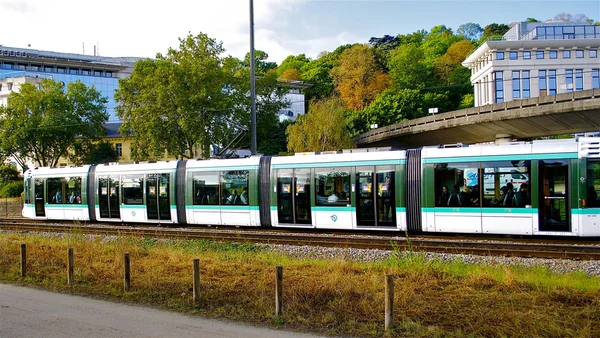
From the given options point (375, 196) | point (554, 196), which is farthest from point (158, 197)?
point (554, 196)

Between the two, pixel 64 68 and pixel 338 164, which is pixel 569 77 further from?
pixel 64 68

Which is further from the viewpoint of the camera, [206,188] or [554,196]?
[206,188]

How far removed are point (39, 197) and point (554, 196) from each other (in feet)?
82.2

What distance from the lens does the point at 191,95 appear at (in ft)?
121

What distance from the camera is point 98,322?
858cm

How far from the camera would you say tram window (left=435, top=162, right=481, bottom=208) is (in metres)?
17.3

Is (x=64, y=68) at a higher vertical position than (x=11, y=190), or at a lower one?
higher

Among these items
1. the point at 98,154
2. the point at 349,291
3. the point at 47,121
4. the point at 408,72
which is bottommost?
the point at 349,291

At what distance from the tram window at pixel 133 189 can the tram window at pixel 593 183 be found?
18.0m

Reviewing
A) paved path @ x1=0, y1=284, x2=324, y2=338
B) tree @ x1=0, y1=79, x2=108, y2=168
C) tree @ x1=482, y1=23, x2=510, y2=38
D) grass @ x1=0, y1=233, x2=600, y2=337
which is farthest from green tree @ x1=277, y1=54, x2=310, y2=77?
paved path @ x1=0, y1=284, x2=324, y2=338

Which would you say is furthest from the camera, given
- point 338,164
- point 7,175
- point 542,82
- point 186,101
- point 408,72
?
point 542,82

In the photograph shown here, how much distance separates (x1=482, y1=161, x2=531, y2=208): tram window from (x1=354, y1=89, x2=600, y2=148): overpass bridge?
72.1 ft

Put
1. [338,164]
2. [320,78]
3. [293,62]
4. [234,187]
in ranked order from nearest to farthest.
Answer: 1. [338,164]
2. [234,187]
3. [320,78]
4. [293,62]

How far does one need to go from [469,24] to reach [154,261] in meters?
131
